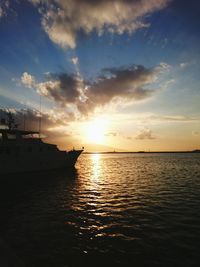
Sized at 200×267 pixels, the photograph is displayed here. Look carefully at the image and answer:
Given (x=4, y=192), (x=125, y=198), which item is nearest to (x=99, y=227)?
(x=125, y=198)

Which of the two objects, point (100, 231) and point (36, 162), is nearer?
point (100, 231)

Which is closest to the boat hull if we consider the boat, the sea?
the boat

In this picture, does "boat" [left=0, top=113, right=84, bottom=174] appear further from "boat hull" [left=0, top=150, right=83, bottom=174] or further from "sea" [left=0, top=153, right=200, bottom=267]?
"sea" [left=0, top=153, right=200, bottom=267]

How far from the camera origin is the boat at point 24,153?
31.2 metres

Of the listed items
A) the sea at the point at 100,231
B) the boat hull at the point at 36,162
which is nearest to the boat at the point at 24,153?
the boat hull at the point at 36,162

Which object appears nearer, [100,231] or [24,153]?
[100,231]

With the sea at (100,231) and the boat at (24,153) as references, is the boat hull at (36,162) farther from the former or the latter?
the sea at (100,231)

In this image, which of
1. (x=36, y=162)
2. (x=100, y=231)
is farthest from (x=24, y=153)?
(x=100, y=231)

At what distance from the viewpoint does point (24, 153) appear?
32.9m

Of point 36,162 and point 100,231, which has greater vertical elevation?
point 36,162

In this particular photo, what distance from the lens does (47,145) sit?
118 feet

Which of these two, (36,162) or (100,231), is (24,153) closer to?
(36,162)

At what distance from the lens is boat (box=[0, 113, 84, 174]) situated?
31192 millimetres

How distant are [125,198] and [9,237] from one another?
1142 cm
